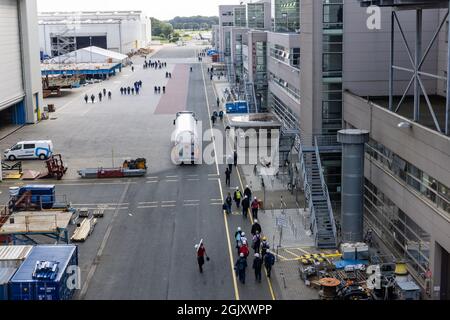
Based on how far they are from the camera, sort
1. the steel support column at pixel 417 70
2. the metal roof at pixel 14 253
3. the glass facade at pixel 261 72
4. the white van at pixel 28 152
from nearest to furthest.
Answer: the metal roof at pixel 14 253 < the steel support column at pixel 417 70 < the white van at pixel 28 152 < the glass facade at pixel 261 72

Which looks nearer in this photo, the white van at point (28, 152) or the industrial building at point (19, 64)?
the white van at point (28, 152)

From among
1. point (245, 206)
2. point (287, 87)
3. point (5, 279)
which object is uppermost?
point (287, 87)

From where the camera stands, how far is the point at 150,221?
2728 cm

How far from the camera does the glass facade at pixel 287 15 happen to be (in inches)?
2363

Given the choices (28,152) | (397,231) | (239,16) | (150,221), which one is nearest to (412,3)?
(397,231)

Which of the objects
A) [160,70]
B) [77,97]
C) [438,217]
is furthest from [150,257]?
[160,70]

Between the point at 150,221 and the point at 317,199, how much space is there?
7030 millimetres

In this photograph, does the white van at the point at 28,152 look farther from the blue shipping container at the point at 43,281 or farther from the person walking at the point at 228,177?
the blue shipping container at the point at 43,281

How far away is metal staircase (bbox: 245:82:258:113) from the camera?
57531 millimetres

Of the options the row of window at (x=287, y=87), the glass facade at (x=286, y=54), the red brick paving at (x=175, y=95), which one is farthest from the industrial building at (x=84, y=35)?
the glass facade at (x=286, y=54)

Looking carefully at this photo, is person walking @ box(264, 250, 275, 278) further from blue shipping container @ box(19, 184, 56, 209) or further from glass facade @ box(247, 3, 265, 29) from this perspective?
glass facade @ box(247, 3, 265, 29)

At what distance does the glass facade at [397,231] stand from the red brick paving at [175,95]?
38.7m

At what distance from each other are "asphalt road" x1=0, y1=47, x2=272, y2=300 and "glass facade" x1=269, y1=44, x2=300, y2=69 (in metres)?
8.21

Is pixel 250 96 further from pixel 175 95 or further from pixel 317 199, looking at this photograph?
pixel 317 199
